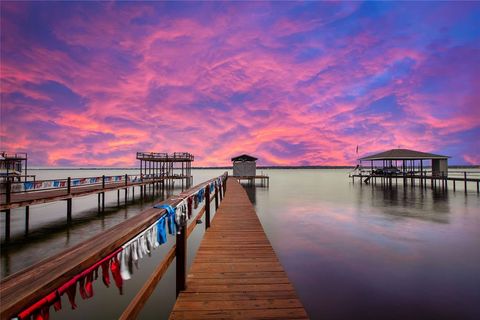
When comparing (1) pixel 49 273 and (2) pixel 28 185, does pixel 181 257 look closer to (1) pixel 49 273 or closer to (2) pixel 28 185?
(1) pixel 49 273

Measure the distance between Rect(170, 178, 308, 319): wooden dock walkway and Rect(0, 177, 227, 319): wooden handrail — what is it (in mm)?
2034

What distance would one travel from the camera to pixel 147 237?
267 centimetres

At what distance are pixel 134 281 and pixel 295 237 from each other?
799 centimetres

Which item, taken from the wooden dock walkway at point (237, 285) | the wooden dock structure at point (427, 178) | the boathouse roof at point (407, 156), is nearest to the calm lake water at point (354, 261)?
the wooden dock walkway at point (237, 285)

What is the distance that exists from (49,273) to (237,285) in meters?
3.45

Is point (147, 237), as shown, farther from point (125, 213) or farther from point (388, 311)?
point (125, 213)

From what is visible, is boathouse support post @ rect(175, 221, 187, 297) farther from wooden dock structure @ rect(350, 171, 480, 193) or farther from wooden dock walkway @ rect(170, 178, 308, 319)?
wooden dock structure @ rect(350, 171, 480, 193)

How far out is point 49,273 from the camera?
146 cm

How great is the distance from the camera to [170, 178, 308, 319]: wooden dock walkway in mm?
3506

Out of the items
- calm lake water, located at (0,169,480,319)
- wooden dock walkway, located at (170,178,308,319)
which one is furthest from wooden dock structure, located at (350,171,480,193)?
wooden dock walkway, located at (170,178,308,319)

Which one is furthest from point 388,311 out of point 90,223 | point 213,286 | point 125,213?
point 125,213

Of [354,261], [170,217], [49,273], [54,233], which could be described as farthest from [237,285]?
[54,233]

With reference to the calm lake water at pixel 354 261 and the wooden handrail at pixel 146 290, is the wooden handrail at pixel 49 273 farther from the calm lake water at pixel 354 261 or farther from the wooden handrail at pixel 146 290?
the calm lake water at pixel 354 261

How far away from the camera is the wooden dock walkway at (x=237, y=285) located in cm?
351
